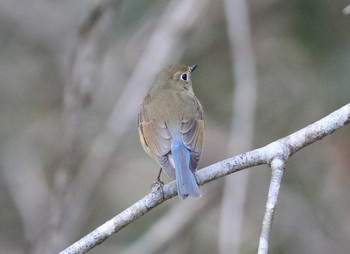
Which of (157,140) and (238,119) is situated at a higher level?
(238,119)

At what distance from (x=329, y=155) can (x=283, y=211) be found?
2.12ft

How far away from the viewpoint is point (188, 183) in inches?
176

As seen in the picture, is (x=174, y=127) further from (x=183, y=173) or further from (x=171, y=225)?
(x=171, y=225)

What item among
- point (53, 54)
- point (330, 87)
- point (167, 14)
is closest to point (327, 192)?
point (330, 87)

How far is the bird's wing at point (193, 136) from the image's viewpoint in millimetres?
4884

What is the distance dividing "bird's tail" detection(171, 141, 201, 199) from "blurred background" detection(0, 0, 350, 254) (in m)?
1.21

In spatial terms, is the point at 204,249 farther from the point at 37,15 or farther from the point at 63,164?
the point at 37,15

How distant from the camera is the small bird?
4695 mm

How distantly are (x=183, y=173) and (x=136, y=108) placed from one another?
2.08m

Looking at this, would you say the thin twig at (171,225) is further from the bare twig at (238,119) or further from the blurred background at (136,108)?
the bare twig at (238,119)

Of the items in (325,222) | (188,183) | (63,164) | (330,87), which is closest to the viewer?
(188,183)

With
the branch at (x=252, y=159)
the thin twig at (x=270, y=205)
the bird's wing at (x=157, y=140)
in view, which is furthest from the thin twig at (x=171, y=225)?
the thin twig at (x=270, y=205)

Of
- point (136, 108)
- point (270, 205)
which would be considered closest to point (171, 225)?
point (136, 108)

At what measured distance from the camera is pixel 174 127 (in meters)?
5.19
